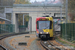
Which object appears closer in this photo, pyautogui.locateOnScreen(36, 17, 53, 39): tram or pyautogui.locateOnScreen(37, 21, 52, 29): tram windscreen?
pyautogui.locateOnScreen(36, 17, 53, 39): tram

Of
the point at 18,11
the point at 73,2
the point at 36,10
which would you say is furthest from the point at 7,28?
the point at 73,2

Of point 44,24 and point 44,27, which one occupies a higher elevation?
point 44,24

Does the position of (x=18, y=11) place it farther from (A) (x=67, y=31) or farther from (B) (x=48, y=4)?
(A) (x=67, y=31)

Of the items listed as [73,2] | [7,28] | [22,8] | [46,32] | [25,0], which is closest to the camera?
[73,2]

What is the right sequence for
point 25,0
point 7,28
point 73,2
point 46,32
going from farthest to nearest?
point 25,0, point 7,28, point 46,32, point 73,2

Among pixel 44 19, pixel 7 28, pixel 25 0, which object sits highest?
pixel 25 0

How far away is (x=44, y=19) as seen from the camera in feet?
64.7

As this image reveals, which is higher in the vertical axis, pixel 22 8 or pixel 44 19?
pixel 22 8

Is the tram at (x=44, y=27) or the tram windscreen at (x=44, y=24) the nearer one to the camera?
the tram at (x=44, y=27)

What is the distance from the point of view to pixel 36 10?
40688mm

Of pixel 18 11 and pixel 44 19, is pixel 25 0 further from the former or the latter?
pixel 44 19

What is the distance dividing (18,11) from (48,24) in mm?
21882

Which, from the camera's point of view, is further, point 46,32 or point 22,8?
point 22,8

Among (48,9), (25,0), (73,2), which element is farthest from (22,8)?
(73,2)
